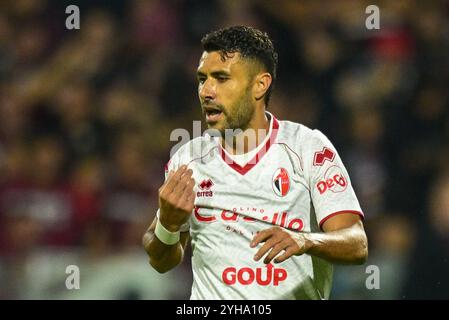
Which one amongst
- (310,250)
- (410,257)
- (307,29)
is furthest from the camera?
(307,29)

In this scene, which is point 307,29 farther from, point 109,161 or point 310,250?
point 310,250

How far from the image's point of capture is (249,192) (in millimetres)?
3988

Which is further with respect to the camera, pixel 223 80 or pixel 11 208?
pixel 11 208

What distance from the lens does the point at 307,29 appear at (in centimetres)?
838

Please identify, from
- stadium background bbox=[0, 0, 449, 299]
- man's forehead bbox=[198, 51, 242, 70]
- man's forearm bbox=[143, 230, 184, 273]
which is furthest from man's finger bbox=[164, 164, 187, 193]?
stadium background bbox=[0, 0, 449, 299]

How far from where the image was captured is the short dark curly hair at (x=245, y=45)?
3988mm

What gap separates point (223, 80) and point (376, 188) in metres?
3.16

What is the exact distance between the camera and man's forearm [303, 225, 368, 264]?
138 inches

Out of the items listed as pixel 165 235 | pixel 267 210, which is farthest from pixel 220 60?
pixel 165 235

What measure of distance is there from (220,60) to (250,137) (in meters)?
0.35

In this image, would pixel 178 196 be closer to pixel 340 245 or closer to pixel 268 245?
pixel 268 245
